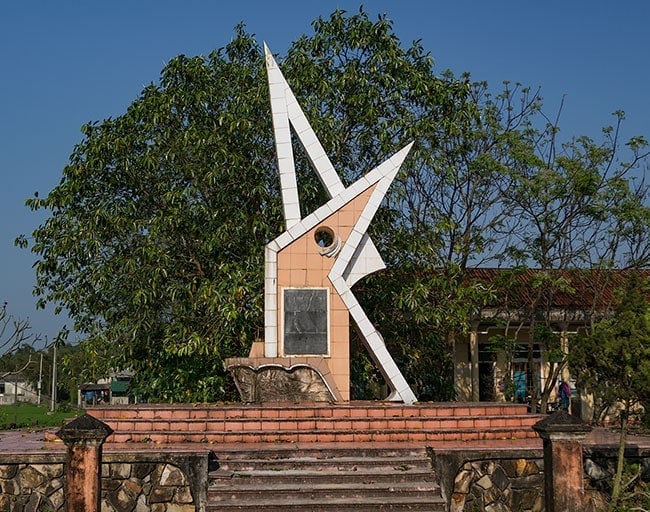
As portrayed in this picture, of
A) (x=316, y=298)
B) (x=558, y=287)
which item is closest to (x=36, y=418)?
(x=316, y=298)

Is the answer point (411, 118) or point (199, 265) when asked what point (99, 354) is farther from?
point (411, 118)

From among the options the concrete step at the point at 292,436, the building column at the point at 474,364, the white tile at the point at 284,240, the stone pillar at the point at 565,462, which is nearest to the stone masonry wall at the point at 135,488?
the concrete step at the point at 292,436

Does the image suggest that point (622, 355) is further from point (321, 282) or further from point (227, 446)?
point (321, 282)

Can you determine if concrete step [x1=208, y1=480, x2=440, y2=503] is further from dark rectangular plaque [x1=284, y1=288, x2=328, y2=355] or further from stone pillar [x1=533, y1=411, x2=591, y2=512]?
dark rectangular plaque [x1=284, y1=288, x2=328, y2=355]

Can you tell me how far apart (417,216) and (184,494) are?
36.5ft

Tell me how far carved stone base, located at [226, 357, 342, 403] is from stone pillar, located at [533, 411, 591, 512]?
5304mm

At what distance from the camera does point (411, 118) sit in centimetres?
1747

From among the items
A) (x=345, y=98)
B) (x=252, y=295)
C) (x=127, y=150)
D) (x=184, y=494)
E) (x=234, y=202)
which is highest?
(x=345, y=98)

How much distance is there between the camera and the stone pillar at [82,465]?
839 cm

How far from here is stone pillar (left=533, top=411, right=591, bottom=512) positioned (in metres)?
8.58

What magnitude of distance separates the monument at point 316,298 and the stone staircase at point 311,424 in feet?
4.00

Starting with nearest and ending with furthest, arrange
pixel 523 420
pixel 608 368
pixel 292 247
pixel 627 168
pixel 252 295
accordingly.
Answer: pixel 608 368, pixel 523 420, pixel 292 247, pixel 252 295, pixel 627 168

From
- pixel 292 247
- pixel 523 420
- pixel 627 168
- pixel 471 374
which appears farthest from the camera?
pixel 471 374

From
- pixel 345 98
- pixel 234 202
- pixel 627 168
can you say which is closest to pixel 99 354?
pixel 234 202
